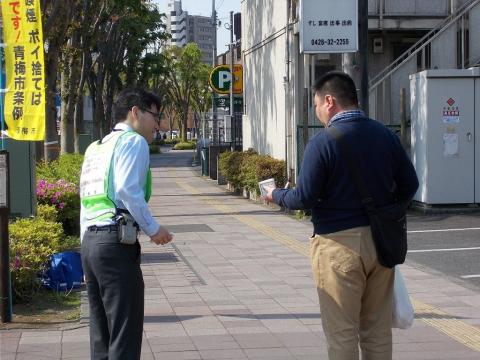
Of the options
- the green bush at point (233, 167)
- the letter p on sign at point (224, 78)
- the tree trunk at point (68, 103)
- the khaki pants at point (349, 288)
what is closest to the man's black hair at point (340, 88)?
the khaki pants at point (349, 288)

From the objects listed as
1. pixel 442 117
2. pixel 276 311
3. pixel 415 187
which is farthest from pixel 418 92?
pixel 415 187

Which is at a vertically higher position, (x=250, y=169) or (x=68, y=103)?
→ (x=68, y=103)

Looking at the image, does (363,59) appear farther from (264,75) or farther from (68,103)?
(68,103)

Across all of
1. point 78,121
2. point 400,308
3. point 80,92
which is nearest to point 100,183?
point 400,308

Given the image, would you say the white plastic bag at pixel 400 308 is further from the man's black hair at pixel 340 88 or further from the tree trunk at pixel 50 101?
the tree trunk at pixel 50 101

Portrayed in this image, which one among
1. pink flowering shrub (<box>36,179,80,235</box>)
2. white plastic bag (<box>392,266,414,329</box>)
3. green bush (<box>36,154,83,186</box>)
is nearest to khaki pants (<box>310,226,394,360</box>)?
white plastic bag (<box>392,266,414,329</box>)

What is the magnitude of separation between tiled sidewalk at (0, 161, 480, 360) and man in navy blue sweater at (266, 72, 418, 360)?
5.76 ft

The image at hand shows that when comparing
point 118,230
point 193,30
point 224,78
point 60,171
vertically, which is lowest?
point 60,171

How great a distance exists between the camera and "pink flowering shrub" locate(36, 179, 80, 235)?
12352mm

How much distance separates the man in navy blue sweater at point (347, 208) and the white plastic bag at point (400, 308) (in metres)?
0.11

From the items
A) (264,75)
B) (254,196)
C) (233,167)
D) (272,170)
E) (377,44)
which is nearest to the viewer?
(272,170)

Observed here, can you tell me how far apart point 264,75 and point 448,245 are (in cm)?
1106

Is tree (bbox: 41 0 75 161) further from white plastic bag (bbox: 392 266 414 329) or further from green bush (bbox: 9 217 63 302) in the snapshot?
white plastic bag (bbox: 392 266 414 329)

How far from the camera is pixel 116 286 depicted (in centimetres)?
486
